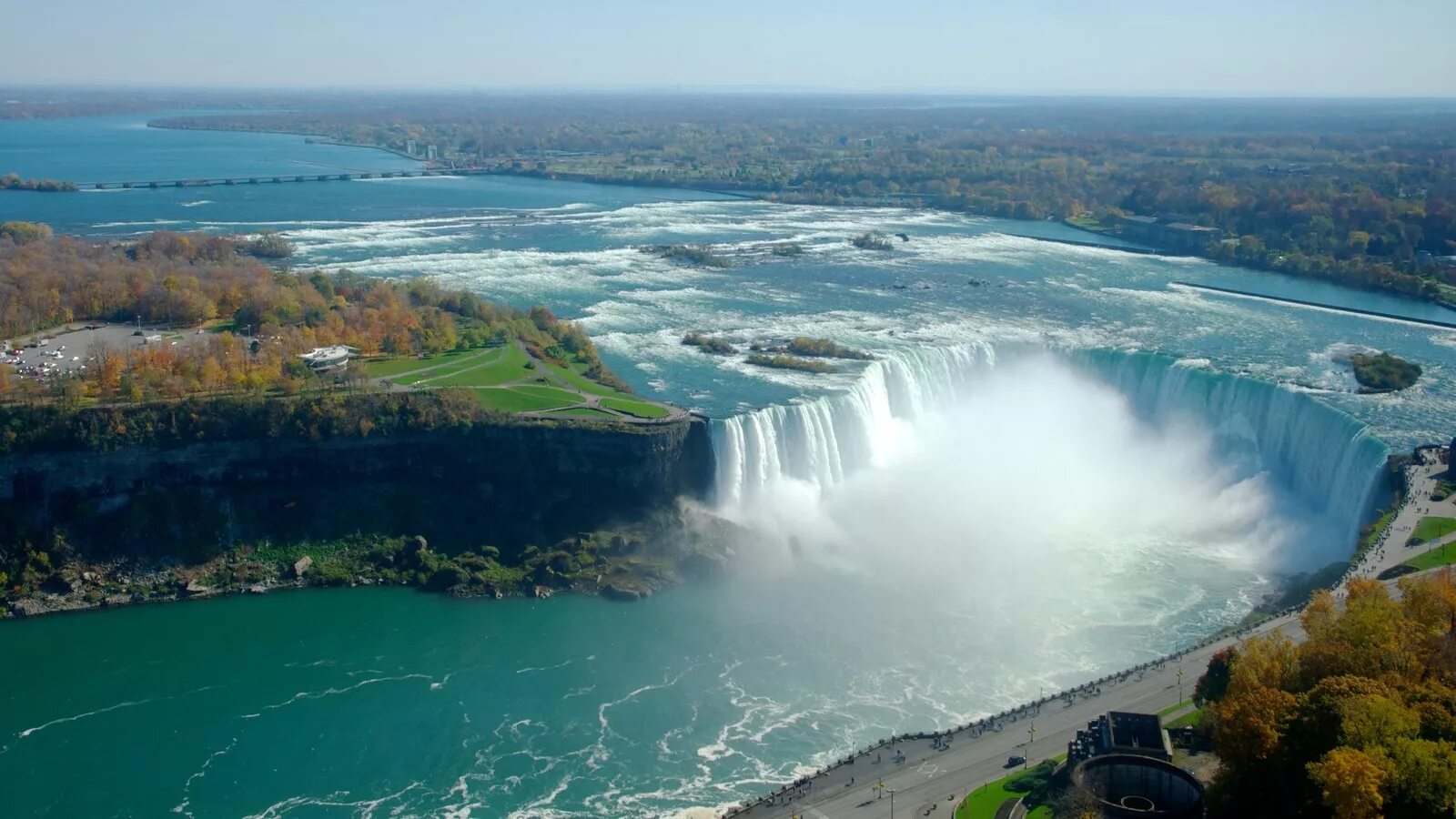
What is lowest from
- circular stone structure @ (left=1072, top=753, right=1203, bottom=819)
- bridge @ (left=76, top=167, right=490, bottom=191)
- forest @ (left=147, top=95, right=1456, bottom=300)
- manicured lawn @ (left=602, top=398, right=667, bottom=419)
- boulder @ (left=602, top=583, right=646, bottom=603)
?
boulder @ (left=602, top=583, right=646, bottom=603)

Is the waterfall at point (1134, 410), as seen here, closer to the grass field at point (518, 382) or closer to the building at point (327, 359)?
the grass field at point (518, 382)

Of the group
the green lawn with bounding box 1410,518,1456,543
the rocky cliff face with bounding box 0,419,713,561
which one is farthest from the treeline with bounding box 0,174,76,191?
the green lawn with bounding box 1410,518,1456,543

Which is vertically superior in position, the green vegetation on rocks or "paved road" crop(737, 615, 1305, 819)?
the green vegetation on rocks

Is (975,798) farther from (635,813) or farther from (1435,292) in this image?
(1435,292)

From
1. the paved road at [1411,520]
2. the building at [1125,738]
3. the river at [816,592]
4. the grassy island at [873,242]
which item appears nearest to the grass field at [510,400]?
the river at [816,592]

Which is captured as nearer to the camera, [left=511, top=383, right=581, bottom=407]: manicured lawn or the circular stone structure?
the circular stone structure

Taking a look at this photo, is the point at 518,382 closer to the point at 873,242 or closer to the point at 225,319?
the point at 225,319

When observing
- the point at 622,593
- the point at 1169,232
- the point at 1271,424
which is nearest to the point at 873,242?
the point at 1169,232

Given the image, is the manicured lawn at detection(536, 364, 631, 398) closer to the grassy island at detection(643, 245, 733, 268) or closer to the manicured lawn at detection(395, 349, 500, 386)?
the manicured lawn at detection(395, 349, 500, 386)
